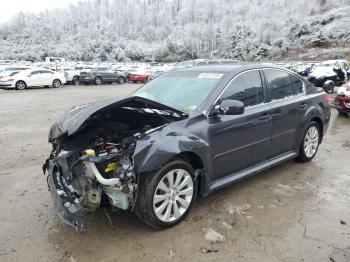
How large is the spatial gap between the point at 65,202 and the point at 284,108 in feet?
10.5

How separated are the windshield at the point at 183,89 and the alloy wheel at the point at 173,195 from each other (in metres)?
0.81

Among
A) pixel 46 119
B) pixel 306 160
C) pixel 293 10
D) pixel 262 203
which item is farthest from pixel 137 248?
pixel 293 10

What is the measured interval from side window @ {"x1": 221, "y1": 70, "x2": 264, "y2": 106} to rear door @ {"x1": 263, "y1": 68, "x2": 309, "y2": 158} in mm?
220

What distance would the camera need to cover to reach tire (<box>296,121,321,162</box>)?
5598 millimetres

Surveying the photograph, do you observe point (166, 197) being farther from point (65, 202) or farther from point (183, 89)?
point (183, 89)

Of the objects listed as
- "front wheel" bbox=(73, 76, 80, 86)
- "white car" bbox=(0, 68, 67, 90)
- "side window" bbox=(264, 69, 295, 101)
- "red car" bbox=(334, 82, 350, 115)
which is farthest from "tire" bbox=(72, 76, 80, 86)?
"side window" bbox=(264, 69, 295, 101)

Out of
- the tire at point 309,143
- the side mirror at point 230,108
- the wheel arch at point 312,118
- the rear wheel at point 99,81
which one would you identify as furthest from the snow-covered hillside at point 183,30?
the side mirror at point 230,108

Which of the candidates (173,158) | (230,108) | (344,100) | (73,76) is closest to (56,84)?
(73,76)

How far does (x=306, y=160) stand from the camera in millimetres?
5785

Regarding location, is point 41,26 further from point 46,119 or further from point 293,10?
point 46,119

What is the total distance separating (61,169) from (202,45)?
277 ft

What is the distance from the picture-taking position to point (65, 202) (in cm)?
334

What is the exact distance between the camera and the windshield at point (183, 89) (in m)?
4.25

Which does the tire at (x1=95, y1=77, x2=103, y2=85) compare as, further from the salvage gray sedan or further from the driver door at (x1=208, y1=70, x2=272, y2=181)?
the driver door at (x1=208, y1=70, x2=272, y2=181)
